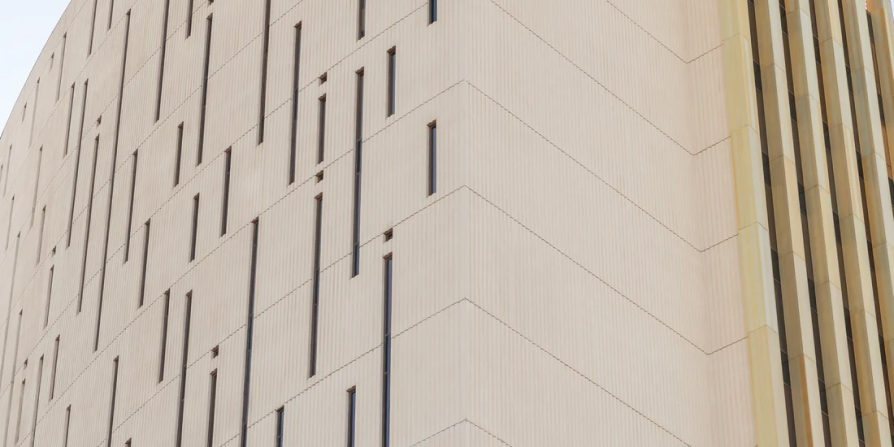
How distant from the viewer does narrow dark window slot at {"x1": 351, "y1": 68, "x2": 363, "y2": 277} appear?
54.3 meters

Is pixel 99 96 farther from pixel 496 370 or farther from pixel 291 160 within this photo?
pixel 496 370

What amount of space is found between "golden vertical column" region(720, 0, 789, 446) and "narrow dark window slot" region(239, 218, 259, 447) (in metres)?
16.1

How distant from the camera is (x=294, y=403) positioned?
54.4m

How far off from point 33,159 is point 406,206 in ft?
126

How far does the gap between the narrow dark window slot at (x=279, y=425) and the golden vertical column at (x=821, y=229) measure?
17548 millimetres

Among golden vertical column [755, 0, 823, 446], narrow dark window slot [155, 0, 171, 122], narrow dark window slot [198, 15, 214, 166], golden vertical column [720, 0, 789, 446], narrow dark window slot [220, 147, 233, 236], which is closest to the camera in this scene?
golden vertical column [720, 0, 789, 446]

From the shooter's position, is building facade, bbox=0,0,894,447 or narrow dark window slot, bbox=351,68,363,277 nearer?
building facade, bbox=0,0,894,447

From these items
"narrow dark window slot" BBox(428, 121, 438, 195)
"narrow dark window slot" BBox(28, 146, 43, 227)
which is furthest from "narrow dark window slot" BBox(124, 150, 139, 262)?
"narrow dark window slot" BBox(428, 121, 438, 195)

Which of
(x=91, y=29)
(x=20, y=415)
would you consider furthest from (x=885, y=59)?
(x=20, y=415)

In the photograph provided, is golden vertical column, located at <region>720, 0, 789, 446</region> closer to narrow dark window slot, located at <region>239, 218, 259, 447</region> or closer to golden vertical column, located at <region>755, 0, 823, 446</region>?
golden vertical column, located at <region>755, 0, 823, 446</region>

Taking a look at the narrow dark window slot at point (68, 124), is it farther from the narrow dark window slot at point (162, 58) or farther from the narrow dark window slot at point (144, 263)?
the narrow dark window slot at point (144, 263)

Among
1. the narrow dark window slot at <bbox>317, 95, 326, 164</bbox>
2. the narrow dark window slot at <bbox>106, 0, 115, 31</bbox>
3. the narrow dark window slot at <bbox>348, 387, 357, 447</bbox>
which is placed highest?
the narrow dark window slot at <bbox>106, 0, 115, 31</bbox>

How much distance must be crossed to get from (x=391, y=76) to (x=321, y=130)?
3.64 metres

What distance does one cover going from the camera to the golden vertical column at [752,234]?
5459 centimetres
